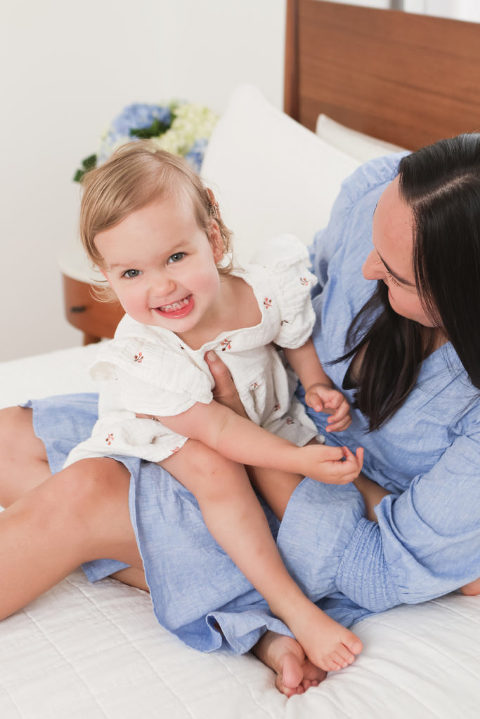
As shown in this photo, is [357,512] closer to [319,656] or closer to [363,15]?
[319,656]

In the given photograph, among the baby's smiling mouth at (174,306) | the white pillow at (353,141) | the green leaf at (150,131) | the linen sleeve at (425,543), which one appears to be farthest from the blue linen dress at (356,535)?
the green leaf at (150,131)

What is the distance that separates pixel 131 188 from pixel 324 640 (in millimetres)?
645

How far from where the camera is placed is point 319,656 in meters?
1.09

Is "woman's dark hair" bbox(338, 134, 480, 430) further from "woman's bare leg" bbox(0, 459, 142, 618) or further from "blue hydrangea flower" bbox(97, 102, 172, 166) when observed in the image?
"blue hydrangea flower" bbox(97, 102, 172, 166)

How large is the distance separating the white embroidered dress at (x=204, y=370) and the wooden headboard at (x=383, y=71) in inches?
23.4

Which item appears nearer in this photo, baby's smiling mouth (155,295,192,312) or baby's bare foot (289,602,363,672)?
baby's bare foot (289,602,363,672)

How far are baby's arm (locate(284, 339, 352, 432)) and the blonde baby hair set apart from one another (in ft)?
0.88

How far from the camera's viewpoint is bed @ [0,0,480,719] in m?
1.00

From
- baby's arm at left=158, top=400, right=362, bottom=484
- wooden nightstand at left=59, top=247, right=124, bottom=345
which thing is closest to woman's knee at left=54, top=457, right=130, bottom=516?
baby's arm at left=158, top=400, right=362, bottom=484

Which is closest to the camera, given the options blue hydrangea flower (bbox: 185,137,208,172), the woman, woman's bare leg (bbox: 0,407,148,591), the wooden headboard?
the woman

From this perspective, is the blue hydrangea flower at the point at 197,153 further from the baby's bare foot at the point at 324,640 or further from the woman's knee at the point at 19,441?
the baby's bare foot at the point at 324,640

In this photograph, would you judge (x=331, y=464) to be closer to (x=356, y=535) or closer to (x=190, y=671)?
(x=356, y=535)

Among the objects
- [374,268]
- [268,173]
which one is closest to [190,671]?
[374,268]

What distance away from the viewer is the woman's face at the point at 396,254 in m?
1.01
